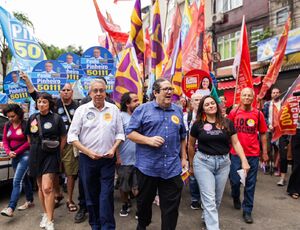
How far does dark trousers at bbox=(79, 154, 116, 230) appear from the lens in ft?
11.0

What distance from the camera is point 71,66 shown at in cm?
761

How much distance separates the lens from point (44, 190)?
3.74 meters

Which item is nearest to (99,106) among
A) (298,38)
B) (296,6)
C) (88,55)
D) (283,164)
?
(88,55)

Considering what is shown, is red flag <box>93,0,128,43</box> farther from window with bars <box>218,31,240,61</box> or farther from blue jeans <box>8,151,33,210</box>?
window with bars <box>218,31,240,61</box>

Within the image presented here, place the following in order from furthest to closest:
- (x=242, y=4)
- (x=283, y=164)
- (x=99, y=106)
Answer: (x=242, y=4), (x=283, y=164), (x=99, y=106)

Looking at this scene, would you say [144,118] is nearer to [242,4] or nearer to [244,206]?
[244,206]

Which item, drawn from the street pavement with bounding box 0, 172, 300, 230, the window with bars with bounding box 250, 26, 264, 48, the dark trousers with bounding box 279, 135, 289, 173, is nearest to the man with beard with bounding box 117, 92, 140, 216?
the street pavement with bounding box 0, 172, 300, 230

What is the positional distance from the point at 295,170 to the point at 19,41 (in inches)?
228

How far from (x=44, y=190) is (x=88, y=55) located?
11.7 feet

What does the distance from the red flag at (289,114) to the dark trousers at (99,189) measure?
354 cm

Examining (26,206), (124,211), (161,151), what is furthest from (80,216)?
(161,151)

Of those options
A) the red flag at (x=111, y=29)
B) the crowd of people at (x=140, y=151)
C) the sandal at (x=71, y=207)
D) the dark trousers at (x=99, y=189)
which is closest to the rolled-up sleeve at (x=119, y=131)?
the crowd of people at (x=140, y=151)

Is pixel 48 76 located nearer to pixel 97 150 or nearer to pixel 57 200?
pixel 57 200

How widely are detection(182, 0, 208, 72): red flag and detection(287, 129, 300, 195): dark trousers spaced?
8.79ft
